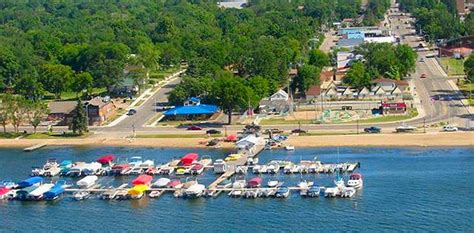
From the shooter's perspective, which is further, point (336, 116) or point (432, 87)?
point (432, 87)

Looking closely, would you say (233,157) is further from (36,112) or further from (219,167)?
(36,112)

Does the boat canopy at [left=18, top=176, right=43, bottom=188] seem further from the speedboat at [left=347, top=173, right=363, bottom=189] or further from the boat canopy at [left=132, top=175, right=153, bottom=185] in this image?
the speedboat at [left=347, top=173, right=363, bottom=189]

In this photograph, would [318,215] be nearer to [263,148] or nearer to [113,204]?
[113,204]

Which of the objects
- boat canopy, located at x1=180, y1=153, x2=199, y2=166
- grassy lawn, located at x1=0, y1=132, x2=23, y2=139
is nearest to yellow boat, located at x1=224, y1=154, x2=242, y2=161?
boat canopy, located at x1=180, y1=153, x2=199, y2=166

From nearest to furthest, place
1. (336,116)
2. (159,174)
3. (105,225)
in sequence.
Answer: (105,225)
(159,174)
(336,116)

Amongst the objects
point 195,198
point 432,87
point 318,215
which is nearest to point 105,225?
point 195,198

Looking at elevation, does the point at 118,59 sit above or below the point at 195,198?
above

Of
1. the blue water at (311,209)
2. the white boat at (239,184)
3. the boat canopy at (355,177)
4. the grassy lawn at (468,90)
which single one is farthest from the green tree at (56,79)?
the boat canopy at (355,177)

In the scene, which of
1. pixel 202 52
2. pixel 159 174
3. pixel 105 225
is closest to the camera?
pixel 105 225
